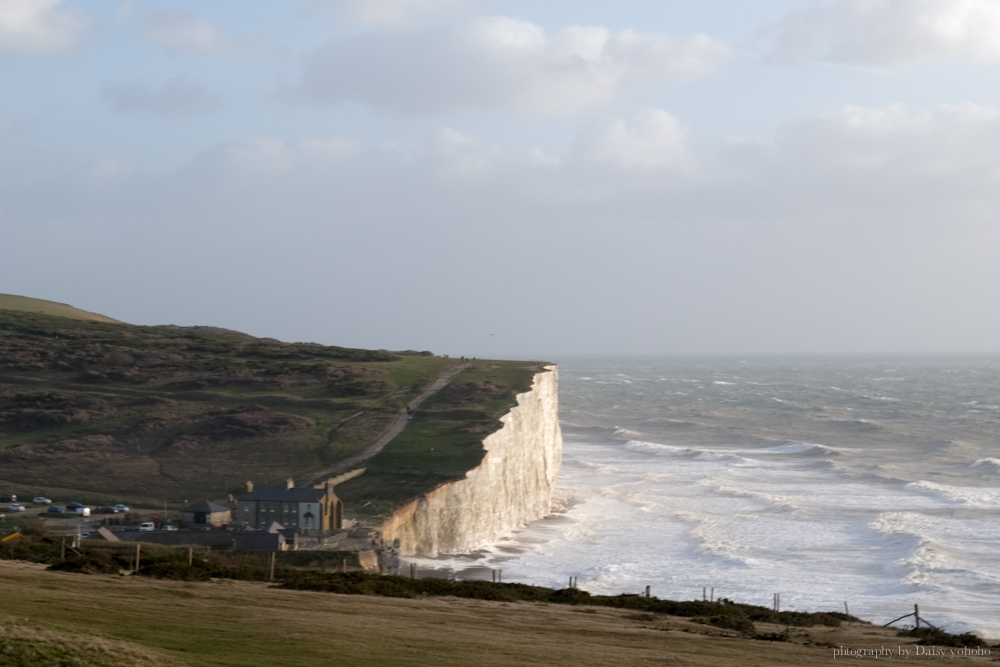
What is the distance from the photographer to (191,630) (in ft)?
57.1

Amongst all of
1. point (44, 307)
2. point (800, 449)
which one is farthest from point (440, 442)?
point (44, 307)

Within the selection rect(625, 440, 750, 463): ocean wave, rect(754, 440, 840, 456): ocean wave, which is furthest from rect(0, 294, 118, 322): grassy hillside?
rect(754, 440, 840, 456): ocean wave

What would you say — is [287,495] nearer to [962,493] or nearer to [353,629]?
[353,629]

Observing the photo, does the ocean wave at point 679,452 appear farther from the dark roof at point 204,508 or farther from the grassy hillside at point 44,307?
the grassy hillside at point 44,307

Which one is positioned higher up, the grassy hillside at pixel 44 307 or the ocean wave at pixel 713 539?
the grassy hillside at pixel 44 307

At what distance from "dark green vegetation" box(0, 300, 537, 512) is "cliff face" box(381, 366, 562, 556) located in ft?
3.84

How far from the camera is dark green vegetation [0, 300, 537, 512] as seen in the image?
186 ft

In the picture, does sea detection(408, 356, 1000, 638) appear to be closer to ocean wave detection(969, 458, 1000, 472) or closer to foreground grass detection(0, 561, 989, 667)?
ocean wave detection(969, 458, 1000, 472)

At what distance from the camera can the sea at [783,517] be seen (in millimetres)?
40531

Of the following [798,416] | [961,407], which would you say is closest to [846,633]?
[798,416]

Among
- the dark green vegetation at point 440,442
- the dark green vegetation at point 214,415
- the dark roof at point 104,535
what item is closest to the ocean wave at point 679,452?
the dark green vegetation at point 440,442

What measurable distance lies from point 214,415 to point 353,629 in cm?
5199

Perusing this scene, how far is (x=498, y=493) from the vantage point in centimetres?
5775

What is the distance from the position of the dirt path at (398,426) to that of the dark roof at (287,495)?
A: 25.7 ft
